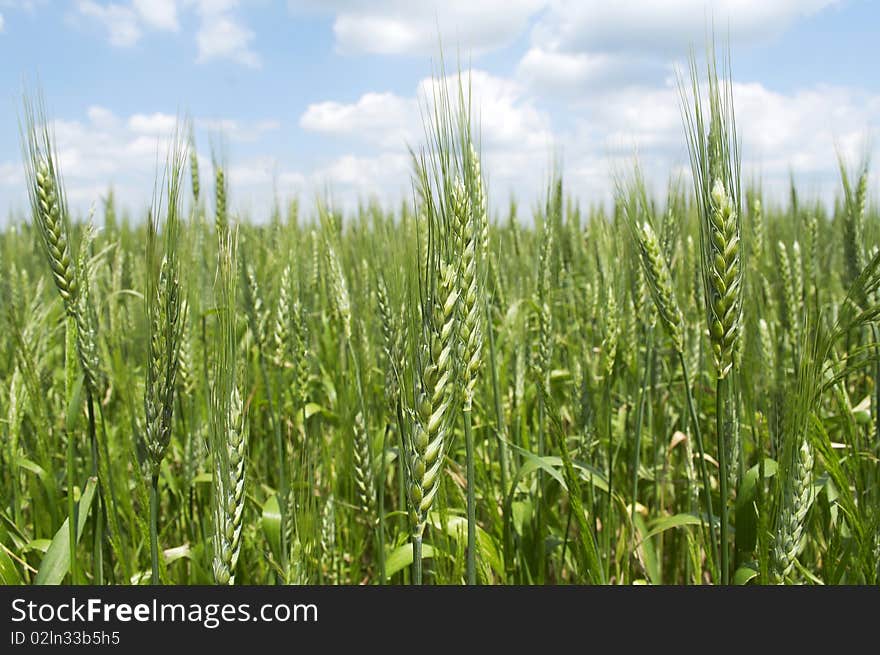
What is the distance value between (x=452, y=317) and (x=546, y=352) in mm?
1115

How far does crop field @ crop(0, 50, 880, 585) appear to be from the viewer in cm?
117

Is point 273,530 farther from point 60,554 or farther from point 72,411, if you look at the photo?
point 72,411

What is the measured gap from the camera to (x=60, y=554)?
4.92ft

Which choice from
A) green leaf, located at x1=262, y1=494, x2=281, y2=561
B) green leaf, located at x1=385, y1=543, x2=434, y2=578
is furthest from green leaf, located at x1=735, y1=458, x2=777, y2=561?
green leaf, located at x1=262, y1=494, x2=281, y2=561

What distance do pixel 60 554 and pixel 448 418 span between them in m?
1.03

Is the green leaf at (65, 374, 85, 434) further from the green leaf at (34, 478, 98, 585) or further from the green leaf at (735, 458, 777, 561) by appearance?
the green leaf at (735, 458, 777, 561)

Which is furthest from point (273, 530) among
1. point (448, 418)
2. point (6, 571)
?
point (448, 418)

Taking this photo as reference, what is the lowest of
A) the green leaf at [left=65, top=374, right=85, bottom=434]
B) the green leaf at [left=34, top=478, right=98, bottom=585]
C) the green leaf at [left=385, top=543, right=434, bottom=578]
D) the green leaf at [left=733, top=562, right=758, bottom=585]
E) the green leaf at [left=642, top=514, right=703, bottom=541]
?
the green leaf at [left=733, top=562, right=758, bottom=585]

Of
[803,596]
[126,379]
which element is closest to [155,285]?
[126,379]

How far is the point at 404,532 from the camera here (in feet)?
6.36

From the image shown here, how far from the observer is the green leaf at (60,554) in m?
1.45

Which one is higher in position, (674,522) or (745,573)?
(674,522)

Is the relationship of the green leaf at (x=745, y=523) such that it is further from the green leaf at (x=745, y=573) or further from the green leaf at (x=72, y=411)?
the green leaf at (x=72, y=411)

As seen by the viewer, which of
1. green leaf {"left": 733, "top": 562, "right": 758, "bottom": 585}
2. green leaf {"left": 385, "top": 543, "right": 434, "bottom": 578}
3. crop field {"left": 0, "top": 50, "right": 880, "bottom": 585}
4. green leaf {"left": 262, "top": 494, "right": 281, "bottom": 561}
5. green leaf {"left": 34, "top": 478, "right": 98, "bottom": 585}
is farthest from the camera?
green leaf {"left": 262, "top": 494, "right": 281, "bottom": 561}
